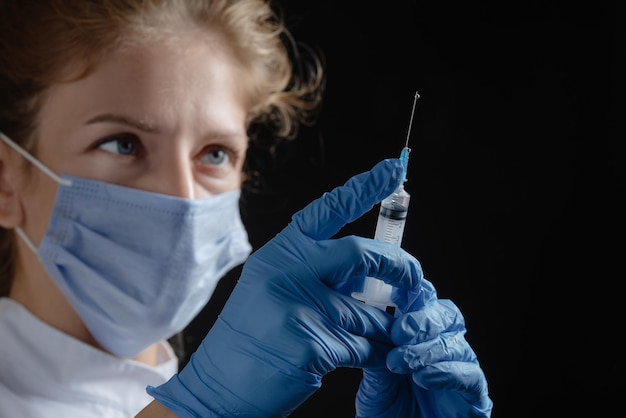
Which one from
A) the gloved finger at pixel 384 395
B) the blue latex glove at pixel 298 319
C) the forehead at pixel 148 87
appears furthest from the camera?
the forehead at pixel 148 87

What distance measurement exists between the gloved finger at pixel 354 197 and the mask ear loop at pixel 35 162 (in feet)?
2.23

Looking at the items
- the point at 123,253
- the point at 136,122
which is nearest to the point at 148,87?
the point at 136,122

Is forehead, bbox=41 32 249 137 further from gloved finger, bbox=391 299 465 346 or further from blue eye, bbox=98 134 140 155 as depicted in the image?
gloved finger, bbox=391 299 465 346

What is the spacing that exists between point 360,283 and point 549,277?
23.4 inches

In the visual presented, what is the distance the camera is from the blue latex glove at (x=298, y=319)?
1078 mm

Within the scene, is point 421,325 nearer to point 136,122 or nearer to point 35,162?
point 136,122

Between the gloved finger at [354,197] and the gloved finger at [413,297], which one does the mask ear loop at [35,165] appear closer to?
the gloved finger at [354,197]

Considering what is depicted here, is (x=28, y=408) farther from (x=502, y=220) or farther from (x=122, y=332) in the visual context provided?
(x=502, y=220)

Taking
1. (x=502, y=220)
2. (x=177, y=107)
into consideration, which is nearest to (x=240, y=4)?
(x=177, y=107)

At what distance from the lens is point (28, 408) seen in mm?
1460

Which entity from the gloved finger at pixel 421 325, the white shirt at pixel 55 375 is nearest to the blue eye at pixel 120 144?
the white shirt at pixel 55 375

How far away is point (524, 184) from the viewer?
1.55 meters

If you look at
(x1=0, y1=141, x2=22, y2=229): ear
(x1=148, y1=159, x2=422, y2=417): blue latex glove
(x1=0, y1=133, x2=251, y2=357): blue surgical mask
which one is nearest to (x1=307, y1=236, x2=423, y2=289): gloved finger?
(x1=148, y1=159, x2=422, y2=417): blue latex glove

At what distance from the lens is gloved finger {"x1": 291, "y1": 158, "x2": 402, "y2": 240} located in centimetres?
109
